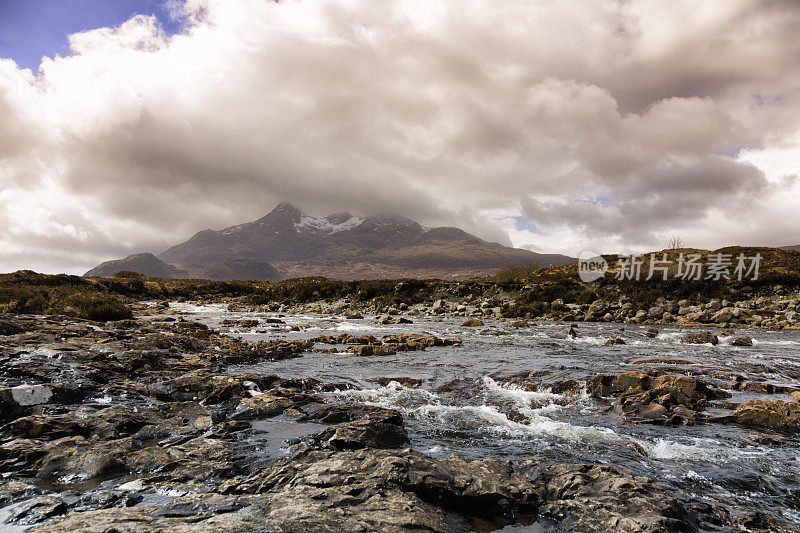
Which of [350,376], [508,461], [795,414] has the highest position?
[795,414]

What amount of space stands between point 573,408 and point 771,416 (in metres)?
4.36

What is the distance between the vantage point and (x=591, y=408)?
35.4ft

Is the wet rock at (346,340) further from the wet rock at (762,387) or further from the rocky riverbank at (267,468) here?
the wet rock at (762,387)

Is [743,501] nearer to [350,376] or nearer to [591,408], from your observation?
[591,408]

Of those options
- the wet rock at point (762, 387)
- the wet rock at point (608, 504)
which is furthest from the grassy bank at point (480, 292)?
the wet rock at point (762, 387)

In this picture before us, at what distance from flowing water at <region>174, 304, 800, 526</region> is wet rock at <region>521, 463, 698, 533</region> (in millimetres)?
1174

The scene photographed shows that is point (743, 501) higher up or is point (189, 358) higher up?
point (743, 501)

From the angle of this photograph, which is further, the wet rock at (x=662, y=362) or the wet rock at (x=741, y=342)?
the wet rock at (x=741, y=342)

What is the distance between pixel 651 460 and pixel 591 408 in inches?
146

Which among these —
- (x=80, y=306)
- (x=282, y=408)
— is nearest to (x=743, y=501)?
(x=282, y=408)

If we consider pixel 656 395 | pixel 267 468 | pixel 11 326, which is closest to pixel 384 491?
pixel 267 468

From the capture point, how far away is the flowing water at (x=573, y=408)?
21.8 feet

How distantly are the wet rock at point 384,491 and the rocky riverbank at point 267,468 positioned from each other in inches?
0.9

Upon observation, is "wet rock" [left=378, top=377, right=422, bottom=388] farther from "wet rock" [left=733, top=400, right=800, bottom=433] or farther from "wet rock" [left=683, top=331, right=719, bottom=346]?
"wet rock" [left=683, top=331, right=719, bottom=346]
